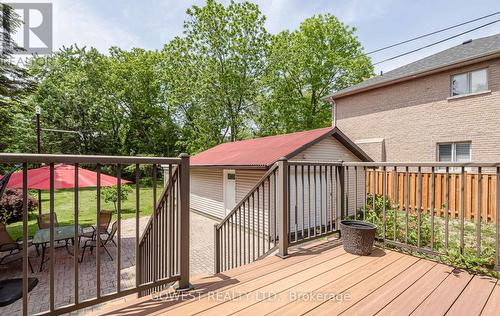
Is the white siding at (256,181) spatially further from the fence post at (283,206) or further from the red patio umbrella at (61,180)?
the red patio umbrella at (61,180)

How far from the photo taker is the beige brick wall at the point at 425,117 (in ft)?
27.9

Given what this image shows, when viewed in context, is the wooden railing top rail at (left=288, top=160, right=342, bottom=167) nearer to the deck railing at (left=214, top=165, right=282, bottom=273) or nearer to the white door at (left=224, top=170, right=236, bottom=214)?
the deck railing at (left=214, top=165, right=282, bottom=273)

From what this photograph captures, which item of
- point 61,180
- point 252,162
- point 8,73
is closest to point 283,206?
point 61,180

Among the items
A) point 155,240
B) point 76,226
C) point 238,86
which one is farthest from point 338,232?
point 238,86

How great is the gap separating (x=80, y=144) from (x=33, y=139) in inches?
129

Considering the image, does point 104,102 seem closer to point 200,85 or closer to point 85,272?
point 200,85

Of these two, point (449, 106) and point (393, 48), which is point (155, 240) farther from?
point (393, 48)

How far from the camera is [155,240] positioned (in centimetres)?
225

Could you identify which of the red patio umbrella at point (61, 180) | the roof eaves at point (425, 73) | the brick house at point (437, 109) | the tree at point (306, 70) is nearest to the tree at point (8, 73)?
the red patio umbrella at point (61, 180)

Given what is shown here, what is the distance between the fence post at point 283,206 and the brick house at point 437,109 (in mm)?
9687

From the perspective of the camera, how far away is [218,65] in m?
17.1

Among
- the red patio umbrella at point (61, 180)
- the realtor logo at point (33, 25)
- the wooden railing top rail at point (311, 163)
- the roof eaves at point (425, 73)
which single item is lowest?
the red patio umbrella at point (61, 180)

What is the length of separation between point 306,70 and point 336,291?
1937 centimetres

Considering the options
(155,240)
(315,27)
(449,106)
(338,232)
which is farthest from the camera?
(315,27)
